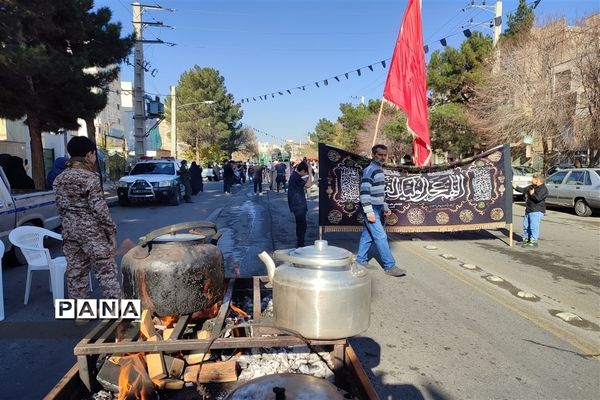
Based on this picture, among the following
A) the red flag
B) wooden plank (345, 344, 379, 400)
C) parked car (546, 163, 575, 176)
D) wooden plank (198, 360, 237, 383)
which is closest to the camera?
wooden plank (345, 344, 379, 400)

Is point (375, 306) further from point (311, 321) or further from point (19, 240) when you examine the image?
point (19, 240)

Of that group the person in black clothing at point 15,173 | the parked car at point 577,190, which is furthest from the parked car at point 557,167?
the person in black clothing at point 15,173

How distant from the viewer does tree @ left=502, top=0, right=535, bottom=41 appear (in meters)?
25.1

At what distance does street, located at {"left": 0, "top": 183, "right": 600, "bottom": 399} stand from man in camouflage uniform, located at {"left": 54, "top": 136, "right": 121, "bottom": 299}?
58 cm

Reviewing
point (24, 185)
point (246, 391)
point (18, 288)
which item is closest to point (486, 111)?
point (24, 185)

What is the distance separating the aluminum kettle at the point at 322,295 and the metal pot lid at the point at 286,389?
1.39ft

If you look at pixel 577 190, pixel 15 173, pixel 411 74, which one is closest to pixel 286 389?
pixel 411 74

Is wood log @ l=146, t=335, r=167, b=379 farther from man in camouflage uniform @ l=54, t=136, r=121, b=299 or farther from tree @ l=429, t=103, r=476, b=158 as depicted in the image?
tree @ l=429, t=103, r=476, b=158

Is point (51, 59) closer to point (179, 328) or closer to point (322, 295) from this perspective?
point (179, 328)

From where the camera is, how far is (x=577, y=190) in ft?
51.5

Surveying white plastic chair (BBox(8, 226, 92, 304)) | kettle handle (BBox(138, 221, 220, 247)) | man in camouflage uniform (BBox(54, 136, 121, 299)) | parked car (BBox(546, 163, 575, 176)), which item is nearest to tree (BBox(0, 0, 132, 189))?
white plastic chair (BBox(8, 226, 92, 304))

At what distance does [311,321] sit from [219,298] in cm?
127

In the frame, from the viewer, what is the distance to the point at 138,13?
→ 27344 millimetres

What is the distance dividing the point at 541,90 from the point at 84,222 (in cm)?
2212
